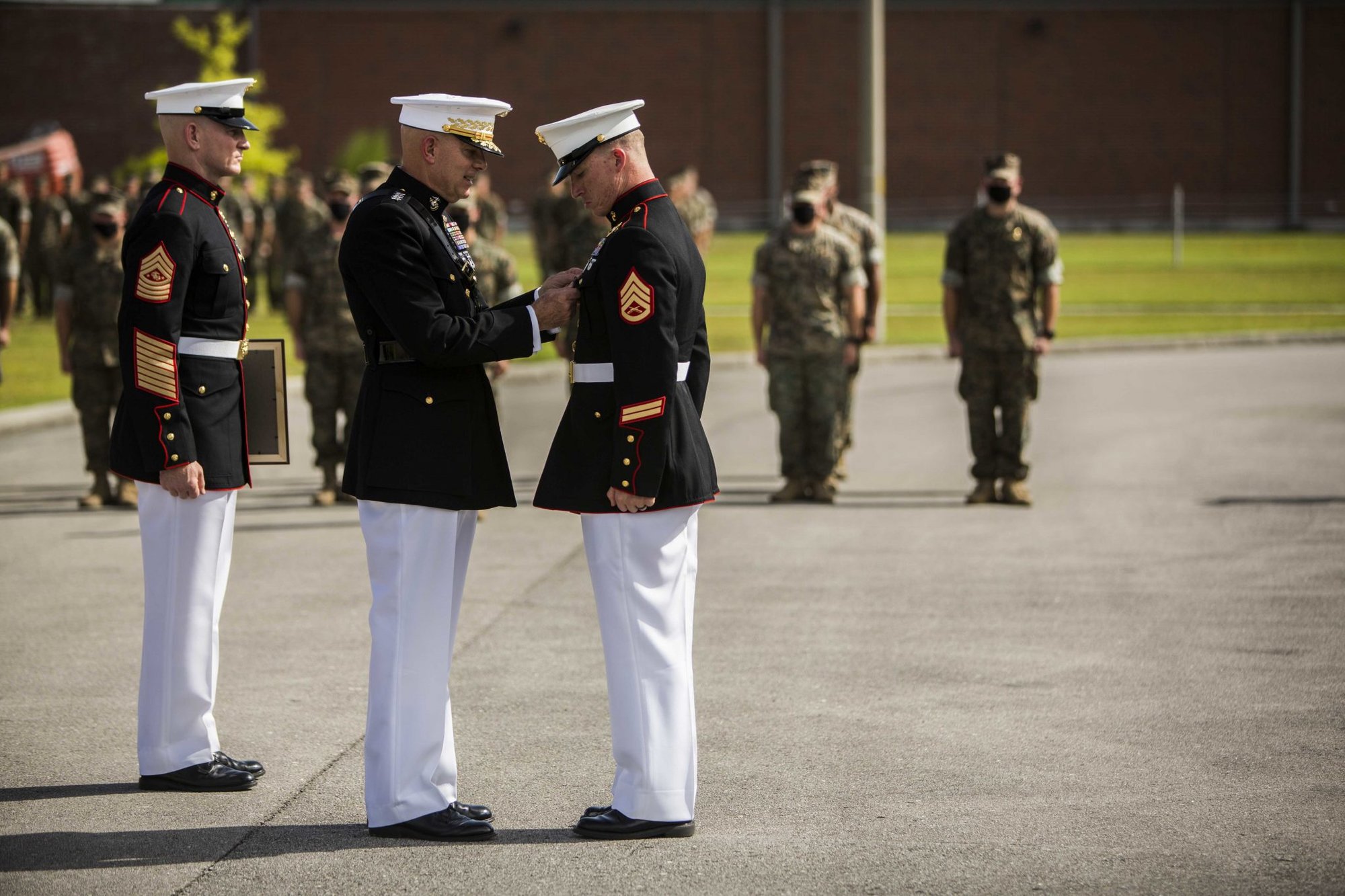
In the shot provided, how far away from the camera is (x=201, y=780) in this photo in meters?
5.10

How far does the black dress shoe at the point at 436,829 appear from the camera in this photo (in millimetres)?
4652

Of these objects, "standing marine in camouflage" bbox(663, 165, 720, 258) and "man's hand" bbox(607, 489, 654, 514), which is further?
"standing marine in camouflage" bbox(663, 165, 720, 258)

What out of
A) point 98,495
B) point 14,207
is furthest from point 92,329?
point 14,207

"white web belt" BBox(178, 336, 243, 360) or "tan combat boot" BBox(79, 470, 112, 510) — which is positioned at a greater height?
"white web belt" BBox(178, 336, 243, 360)

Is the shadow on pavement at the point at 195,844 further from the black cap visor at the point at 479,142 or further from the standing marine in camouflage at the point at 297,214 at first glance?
A: the standing marine in camouflage at the point at 297,214

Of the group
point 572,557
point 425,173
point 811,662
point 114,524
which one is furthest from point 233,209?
point 425,173

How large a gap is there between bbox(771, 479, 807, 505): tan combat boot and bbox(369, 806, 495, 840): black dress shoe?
6480 millimetres

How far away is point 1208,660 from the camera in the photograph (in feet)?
22.1

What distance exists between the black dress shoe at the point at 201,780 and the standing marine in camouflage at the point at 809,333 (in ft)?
20.6

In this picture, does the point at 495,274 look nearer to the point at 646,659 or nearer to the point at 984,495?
the point at 984,495

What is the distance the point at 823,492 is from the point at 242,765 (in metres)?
6.27

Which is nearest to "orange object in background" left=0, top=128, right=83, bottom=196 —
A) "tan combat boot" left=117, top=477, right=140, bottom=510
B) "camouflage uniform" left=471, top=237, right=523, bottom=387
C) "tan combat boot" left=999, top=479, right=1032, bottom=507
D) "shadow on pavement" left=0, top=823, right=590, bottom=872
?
"tan combat boot" left=117, top=477, right=140, bottom=510

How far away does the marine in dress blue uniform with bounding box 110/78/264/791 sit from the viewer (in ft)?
16.5

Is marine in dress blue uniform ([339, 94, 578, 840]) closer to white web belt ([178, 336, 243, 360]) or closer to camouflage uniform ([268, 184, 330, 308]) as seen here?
white web belt ([178, 336, 243, 360])
